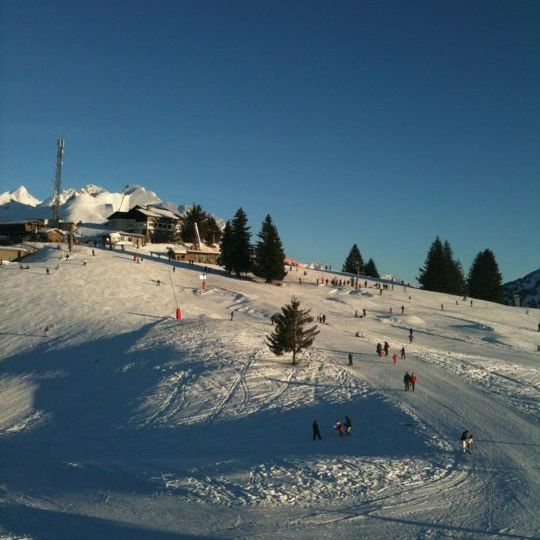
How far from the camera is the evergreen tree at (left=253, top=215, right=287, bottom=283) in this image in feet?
210

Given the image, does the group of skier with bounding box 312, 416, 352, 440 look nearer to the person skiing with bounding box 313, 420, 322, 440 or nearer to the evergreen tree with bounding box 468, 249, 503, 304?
the person skiing with bounding box 313, 420, 322, 440

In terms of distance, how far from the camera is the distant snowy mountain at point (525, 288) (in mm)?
125238

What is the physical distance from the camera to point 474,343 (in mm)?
42625

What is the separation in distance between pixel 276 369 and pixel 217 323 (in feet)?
35.8

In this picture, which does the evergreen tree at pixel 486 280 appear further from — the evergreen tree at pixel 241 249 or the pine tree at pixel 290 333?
the pine tree at pixel 290 333

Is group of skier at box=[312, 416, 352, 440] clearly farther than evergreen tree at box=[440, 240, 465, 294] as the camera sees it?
No

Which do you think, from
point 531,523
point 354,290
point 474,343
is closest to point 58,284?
point 354,290

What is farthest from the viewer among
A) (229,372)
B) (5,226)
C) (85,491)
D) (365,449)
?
(5,226)

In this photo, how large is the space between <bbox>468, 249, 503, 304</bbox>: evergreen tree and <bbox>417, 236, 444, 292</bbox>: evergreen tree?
17.2ft

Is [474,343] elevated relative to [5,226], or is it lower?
lower

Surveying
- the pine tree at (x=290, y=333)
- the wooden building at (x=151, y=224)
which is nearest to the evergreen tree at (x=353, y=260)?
the wooden building at (x=151, y=224)

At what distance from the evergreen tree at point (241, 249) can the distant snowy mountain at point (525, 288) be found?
8014 centimetres

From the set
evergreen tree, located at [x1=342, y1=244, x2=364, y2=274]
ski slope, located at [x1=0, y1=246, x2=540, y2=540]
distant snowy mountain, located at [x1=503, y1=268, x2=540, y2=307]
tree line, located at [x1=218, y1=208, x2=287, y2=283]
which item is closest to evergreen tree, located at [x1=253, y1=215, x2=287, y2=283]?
tree line, located at [x1=218, y1=208, x2=287, y2=283]

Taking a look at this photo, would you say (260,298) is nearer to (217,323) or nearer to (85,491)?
(217,323)
